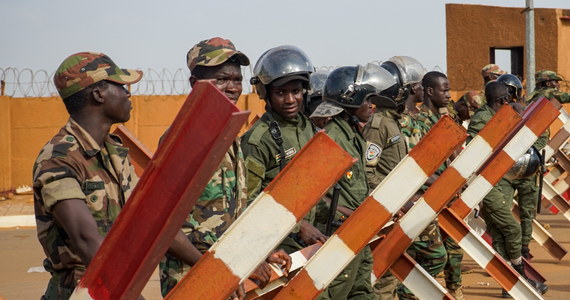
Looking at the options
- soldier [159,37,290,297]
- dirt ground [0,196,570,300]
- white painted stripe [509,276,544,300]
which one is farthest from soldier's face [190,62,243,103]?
dirt ground [0,196,570,300]

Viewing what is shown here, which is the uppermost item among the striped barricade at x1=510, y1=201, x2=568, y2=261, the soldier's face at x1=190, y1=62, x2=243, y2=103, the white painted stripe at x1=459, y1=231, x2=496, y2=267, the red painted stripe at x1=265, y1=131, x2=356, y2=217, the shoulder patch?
the red painted stripe at x1=265, y1=131, x2=356, y2=217

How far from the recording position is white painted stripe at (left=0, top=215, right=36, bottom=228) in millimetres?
14312

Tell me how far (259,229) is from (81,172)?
3.04 feet

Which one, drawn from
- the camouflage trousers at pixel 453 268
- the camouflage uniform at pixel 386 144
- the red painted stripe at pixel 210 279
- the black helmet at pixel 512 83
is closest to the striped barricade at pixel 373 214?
the red painted stripe at pixel 210 279

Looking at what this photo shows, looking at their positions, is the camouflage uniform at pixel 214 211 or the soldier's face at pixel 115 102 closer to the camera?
the soldier's face at pixel 115 102

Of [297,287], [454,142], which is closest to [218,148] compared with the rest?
[297,287]

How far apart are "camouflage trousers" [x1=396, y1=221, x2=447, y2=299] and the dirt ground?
1.35 metres

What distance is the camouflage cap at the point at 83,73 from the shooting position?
324 centimetres

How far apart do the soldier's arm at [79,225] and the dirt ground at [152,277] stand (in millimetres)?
5411

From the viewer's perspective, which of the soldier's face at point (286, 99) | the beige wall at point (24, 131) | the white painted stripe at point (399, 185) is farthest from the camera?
the beige wall at point (24, 131)

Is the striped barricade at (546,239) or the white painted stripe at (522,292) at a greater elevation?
the white painted stripe at (522,292)

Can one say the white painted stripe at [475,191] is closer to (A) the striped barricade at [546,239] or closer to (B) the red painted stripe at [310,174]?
(A) the striped barricade at [546,239]

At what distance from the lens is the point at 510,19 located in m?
24.0

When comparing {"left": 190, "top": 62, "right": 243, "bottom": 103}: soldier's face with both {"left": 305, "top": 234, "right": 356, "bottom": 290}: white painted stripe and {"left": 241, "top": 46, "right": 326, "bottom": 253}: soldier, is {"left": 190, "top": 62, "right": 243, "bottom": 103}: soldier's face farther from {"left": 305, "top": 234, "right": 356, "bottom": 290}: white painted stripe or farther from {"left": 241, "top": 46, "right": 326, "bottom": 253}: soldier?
{"left": 305, "top": 234, "right": 356, "bottom": 290}: white painted stripe
